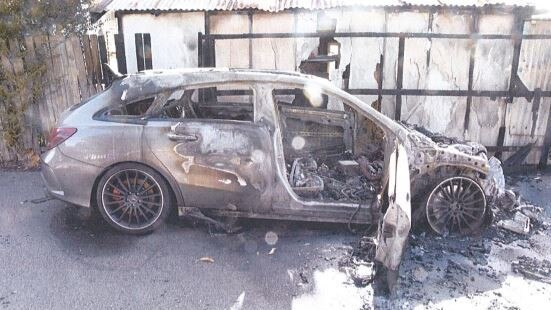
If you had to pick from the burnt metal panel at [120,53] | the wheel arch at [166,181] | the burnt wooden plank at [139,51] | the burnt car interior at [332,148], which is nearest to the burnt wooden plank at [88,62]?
the burnt metal panel at [120,53]

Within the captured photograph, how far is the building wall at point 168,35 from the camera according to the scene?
766cm

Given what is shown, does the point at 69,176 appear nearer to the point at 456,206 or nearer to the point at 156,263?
the point at 156,263

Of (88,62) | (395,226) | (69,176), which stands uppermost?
(88,62)

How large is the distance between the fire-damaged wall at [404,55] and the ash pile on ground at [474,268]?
259 centimetres

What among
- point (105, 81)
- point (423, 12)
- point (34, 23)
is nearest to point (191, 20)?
point (105, 81)

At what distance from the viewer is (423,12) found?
24.5ft

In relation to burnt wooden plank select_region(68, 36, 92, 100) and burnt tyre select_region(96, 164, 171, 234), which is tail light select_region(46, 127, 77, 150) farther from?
burnt wooden plank select_region(68, 36, 92, 100)

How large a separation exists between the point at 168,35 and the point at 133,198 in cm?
369

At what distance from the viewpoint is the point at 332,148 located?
20.4 feet

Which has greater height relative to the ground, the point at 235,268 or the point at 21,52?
the point at 21,52

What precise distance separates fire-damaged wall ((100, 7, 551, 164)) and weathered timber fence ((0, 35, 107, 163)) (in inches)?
25.9

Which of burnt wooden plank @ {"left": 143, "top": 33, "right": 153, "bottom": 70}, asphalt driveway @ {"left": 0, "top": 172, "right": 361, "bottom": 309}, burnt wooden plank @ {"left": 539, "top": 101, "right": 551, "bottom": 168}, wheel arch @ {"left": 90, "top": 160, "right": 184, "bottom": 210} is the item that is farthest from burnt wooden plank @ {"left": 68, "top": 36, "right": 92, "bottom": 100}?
burnt wooden plank @ {"left": 539, "top": 101, "right": 551, "bottom": 168}

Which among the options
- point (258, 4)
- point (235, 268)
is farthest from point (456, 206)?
point (258, 4)

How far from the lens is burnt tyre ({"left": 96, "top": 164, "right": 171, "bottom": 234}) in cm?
499
